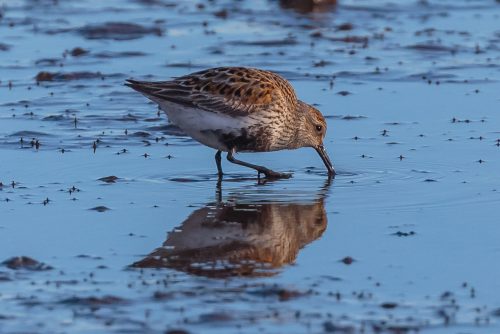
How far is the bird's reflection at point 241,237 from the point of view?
355 inches

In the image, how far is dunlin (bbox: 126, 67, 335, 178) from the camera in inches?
474

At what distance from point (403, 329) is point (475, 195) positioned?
372cm

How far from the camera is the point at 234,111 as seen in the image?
12.2 meters

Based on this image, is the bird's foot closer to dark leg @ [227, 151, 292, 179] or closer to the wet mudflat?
dark leg @ [227, 151, 292, 179]

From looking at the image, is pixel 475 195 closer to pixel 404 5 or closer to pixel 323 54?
pixel 323 54

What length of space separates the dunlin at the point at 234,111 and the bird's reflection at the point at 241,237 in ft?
3.85

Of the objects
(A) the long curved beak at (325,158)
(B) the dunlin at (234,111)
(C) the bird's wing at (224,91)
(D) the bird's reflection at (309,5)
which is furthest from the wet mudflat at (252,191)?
(D) the bird's reflection at (309,5)

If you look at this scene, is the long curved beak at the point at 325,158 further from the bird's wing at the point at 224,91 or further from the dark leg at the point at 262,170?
the bird's wing at the point at 224,91

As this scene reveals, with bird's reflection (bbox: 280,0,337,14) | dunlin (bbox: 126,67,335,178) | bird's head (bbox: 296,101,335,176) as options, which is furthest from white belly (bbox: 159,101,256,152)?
bird's reflection (bbox: 280,0,337,14)

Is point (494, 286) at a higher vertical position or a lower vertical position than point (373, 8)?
lower

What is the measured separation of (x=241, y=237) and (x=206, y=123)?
2468 millimetres

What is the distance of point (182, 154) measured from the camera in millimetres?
12953

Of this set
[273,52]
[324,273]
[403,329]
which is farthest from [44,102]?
[403,329]

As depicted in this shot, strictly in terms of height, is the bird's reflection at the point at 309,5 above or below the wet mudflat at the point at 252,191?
above
